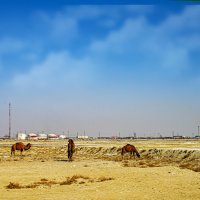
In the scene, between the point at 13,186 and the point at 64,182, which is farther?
the point at 64,182

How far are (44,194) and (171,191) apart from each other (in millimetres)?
5878

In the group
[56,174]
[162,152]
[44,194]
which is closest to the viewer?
[44,194]

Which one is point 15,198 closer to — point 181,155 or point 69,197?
point 69,197

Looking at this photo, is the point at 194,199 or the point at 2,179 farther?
the point at 2,179

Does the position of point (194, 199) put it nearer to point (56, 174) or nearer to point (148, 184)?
point (148, 184)

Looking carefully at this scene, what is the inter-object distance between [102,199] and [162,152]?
105 ft

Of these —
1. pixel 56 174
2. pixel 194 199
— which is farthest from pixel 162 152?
pixel 194 199

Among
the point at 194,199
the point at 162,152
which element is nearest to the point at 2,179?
the point at 194,199

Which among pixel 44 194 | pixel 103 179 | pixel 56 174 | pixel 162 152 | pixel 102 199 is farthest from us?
pixel 162 152

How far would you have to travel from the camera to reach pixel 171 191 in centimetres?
1880

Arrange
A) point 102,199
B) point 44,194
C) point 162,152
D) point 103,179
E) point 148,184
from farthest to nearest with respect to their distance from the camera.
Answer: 1. point 162,152
2. point 103,179
3. point 148,184
4. point 44,194
5. point 102,199

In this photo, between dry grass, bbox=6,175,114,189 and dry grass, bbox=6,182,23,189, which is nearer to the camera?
dry grass, bbox=6,182,23,189

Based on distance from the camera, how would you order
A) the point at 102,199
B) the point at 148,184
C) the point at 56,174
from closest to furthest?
1. the point at 102,199
2. the point at 148,184
3. the point at 56,174

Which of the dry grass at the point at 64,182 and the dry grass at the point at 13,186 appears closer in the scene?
the dry grass at the point at 13,186
